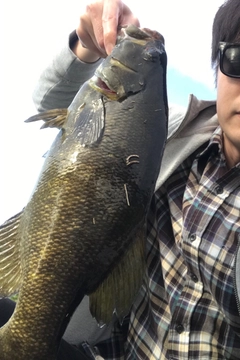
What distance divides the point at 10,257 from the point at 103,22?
1066 millimetres

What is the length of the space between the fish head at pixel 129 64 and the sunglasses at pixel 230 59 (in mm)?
299

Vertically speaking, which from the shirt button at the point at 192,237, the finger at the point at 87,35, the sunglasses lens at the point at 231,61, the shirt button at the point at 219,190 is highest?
the finger at the point at 87,35

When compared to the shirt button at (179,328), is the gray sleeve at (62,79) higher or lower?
higher

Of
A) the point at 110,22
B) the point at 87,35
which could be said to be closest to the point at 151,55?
the point at 110,22

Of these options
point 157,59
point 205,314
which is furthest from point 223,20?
point 205,314

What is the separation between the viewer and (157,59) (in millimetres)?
2129

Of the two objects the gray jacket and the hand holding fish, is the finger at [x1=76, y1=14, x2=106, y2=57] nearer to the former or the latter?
the hand holding fish

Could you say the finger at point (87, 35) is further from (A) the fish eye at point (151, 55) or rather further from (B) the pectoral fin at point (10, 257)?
(B) the pectoral fin at point (10, 257)

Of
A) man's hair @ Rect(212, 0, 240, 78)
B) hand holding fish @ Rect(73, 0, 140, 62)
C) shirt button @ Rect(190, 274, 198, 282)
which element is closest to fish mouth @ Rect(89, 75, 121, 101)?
hand holding fish @ Rect(73, 0, 140, 62)

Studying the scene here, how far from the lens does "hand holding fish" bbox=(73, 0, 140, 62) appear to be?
2023 mm

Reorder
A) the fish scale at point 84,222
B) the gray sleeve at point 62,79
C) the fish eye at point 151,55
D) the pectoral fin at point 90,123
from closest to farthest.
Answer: the fish scale at point 84,222, the pectoral fin at point 90,123, the fish eye at point 151,55, the gray sleeve at point 62,79

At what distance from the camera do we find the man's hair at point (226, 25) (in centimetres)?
239

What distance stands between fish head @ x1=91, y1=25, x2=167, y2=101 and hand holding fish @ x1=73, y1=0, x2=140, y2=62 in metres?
0.05

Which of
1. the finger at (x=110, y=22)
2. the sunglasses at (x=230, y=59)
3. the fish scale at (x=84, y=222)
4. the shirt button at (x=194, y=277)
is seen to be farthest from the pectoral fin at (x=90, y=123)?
the shirt button at (x=194, y=277)
